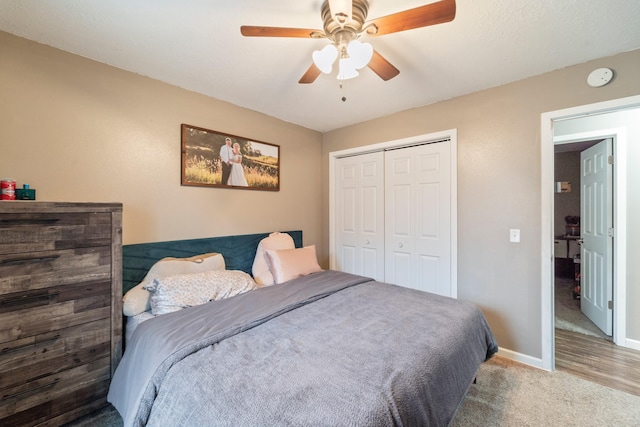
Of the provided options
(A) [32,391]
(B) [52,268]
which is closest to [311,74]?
(B) [52,268]

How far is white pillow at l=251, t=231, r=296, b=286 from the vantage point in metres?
2.64

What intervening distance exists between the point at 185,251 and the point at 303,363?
167 cm

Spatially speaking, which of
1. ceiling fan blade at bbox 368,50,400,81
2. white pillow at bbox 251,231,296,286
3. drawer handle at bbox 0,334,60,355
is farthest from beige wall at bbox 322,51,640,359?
drawer handle at bbox 0,334,60,355

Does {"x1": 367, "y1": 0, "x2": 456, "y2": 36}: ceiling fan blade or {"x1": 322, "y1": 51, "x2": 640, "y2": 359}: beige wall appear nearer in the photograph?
{"x1": 367, "y1": 0, "x2": 456, "y2": 36}: ceiling fan blade

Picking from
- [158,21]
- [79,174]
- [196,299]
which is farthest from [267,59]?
[196,299]

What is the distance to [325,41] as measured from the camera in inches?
69.4

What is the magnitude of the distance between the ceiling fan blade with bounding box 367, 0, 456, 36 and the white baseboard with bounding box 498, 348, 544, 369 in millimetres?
2645

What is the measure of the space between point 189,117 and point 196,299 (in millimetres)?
1620

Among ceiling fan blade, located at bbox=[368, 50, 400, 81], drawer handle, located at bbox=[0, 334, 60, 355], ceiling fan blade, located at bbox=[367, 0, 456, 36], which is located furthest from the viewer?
ceiling fan blade, located at bbox=[368, 50, 400, 81]

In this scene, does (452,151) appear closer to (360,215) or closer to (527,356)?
(360,215)

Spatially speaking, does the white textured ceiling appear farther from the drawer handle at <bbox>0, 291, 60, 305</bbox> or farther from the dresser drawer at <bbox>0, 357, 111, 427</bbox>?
the dresser drawer at <bbox>0, 357, 111, 427</bbox>

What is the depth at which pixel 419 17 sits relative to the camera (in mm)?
1234

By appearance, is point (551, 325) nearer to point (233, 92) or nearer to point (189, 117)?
point (233, 92)

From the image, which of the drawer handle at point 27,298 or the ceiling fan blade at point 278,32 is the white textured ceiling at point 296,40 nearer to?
the ceiling fan blade at point 278,32
